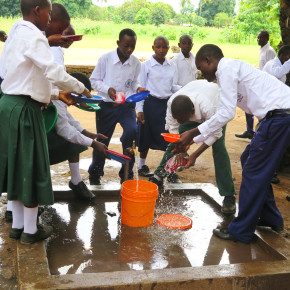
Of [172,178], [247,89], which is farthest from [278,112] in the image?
[172,178]

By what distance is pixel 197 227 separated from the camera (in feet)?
12.5

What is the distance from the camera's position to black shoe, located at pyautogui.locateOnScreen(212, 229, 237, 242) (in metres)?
3.49

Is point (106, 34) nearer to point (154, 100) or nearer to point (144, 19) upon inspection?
point (144, 19)

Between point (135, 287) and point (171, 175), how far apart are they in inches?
114

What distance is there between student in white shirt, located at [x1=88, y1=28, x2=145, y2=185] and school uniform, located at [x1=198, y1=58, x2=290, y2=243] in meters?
1.77

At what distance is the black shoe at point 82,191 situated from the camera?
4176mm

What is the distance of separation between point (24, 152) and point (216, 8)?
150 feet

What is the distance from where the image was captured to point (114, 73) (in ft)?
16.6

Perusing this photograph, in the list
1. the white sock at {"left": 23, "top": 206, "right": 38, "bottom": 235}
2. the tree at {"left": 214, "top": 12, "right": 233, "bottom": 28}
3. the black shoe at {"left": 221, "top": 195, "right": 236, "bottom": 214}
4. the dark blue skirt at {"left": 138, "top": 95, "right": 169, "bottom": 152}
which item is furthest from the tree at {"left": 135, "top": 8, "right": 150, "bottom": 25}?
the white sock at {"left": 23, "top": 206, "right": 38, "bottom": 235}

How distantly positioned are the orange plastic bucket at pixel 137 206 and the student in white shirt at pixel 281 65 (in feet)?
12.0

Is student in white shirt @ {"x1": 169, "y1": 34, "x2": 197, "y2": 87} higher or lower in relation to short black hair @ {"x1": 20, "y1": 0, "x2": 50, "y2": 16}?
lower

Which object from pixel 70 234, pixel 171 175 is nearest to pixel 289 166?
pixel 171 175

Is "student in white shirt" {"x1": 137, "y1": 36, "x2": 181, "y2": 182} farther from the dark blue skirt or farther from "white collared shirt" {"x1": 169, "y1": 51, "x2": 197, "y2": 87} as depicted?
"white collared shirt" {"x1": 169, "y1": 51, "x2": 197, "y2": 87}

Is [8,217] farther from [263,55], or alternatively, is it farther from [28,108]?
[263,55]
